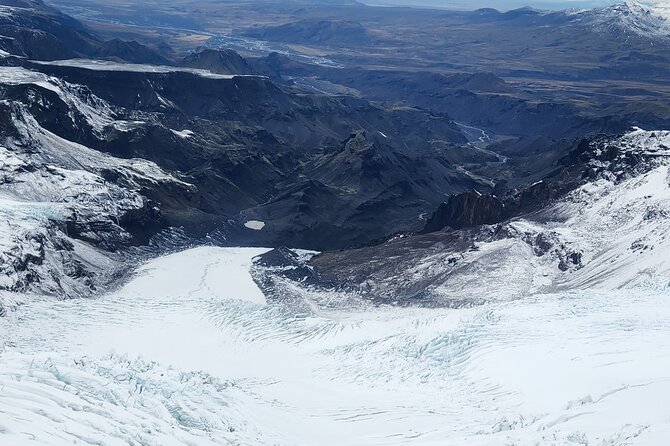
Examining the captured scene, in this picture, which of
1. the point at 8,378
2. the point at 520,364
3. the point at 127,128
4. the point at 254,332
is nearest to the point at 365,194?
the point at 127,128

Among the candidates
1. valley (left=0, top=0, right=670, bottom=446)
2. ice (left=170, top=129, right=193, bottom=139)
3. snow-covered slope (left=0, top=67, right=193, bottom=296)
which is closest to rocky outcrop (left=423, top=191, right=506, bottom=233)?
valley (left=0, top=0, right=670, bottom=446)

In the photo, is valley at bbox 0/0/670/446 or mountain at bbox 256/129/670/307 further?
mountain at bbox 256/129/670/307

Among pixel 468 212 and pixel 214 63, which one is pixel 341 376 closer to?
pixel 468 212

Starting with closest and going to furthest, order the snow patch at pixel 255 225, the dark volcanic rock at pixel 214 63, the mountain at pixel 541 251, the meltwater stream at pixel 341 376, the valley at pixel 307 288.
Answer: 1. the meltwater stream at pixel 341 376
2. the valley at pixel 307 288
3. the mountain at pixel 541 251
4. the snow patch at pixel 255 225
5. the dark volcanic rock at pixel 214 63

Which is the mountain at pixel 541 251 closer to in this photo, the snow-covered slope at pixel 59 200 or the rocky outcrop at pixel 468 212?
the rocky outcrop at pixel 468 212

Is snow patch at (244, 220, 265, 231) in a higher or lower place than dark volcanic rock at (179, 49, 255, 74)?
lower

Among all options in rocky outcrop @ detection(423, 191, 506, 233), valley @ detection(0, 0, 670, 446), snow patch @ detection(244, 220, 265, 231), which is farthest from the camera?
snow patch @ detection(244, 220, 265, 231)

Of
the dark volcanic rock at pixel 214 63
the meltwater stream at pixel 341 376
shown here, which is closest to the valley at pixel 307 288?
the meltwater stream at pixel 341 376

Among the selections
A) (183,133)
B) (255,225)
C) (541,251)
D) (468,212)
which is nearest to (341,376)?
(541,251)

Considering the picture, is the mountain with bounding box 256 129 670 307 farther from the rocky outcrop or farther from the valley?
the rocky outcrop
